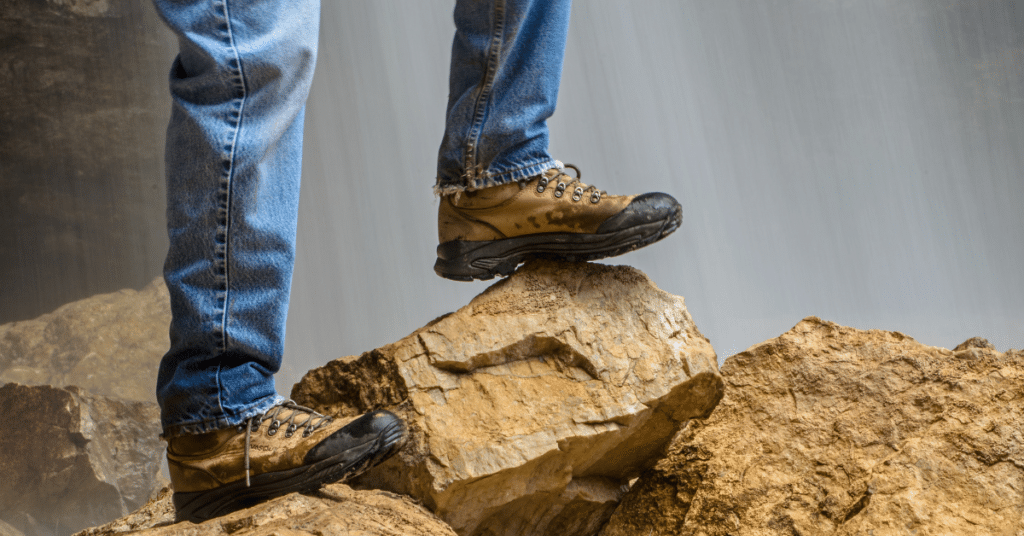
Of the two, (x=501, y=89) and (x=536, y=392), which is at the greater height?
(x=501, y=89)

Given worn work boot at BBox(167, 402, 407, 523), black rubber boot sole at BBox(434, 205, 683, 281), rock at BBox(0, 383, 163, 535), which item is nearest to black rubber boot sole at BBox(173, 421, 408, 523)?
worn work boot at BBox(167, 402, 407, 523)

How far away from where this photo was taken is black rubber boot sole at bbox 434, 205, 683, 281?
112 centimetres

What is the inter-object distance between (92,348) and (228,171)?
420cm

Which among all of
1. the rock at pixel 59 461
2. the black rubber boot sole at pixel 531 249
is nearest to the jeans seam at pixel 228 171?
the black rubber boot sole at pixel 531 249

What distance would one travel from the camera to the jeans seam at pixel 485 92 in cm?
109

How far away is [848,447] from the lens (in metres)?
1.15

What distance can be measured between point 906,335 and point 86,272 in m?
4.86

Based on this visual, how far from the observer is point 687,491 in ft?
3.92

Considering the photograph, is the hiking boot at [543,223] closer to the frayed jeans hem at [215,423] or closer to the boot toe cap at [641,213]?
the boot toe cap at [641,213]

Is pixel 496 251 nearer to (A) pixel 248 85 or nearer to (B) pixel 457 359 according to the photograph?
(B) pixel 457 359

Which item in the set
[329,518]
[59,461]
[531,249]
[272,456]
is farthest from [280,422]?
[59,461]

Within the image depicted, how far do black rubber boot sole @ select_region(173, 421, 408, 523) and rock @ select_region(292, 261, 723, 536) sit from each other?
4.4 inches

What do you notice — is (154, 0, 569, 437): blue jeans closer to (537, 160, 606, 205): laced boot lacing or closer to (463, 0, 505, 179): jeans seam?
(463, 0, 505, 179): jeans seam

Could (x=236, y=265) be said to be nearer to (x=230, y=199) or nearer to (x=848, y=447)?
(x=230, y=199)
